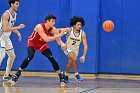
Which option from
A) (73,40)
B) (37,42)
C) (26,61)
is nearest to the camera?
(26,61)

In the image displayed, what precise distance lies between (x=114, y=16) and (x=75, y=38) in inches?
92.2

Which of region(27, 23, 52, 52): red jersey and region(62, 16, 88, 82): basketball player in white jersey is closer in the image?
region(27, 23, 52, 52): red jersey

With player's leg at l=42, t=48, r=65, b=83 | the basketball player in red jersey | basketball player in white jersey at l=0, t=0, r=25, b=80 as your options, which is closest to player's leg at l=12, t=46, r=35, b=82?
the basketball player in red jersey

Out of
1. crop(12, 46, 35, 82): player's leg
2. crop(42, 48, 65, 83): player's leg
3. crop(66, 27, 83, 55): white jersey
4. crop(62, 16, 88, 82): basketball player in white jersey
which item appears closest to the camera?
crop(12, 46, 35, 82): player's leg

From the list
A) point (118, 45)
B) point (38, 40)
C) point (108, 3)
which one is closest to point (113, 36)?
point (118, 45)

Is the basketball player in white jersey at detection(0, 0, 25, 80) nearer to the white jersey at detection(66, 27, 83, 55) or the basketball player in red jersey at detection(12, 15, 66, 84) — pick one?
the basketball player in red jersey at detection(12, 15, 66, 84)

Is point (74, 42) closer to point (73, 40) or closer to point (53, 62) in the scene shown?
point (73, 40)

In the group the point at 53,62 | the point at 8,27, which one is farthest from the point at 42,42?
the point at 8,27

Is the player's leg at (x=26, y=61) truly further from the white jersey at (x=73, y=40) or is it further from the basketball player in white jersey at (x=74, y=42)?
the white jersey at (x=73, y=40)

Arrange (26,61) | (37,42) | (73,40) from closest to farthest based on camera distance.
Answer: (26,61), (37,42), (73,40)

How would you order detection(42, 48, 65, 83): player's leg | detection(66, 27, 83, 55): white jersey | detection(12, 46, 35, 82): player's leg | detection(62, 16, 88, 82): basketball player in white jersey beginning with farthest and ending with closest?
detection(66, 27, 83, 55): white jersey
detection(62, 16, 88, 82): basketball player in white jersey
detection(42, 48, 65, 83): player's leg
detection(12, 46, 35, 82): player's leg

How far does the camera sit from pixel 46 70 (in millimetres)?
11109

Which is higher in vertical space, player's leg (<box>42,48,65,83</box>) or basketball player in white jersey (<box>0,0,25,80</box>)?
basketball player in white jersey (<box>0,0,25,80</box>)

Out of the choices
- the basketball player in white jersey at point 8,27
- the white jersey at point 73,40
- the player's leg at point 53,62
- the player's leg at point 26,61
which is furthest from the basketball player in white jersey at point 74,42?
the basketball player in white jersey at point 8,27
